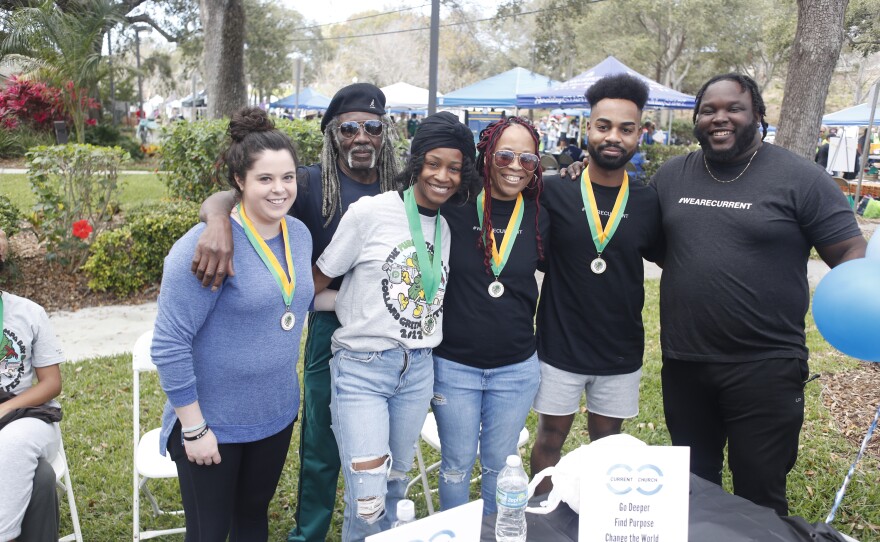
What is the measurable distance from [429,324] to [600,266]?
84 cm

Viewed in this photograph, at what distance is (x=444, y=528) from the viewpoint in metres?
1.78

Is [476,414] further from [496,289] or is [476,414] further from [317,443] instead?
[317,443]

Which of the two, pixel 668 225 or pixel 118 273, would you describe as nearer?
pixel 668 225

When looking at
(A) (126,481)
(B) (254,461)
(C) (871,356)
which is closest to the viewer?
(C) (871,356)

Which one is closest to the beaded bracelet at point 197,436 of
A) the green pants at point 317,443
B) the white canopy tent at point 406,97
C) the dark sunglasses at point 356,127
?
Answer: the green pants at point 317,443

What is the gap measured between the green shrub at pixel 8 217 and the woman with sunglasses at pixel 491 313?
6.23 m

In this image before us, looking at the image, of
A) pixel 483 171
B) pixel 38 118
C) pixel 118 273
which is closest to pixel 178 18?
pixel 38 118

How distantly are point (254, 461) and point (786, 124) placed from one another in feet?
25.8

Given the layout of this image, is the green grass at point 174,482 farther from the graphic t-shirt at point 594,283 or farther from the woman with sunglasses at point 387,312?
the graphic t-shirt at point 594,283

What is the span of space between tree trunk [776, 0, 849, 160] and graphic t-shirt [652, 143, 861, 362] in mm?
5555

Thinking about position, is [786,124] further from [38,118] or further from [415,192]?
[38,118]

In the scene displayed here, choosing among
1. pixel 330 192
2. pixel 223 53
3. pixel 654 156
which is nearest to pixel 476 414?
pixel 330 192

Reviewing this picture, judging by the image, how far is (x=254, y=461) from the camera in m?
2.63

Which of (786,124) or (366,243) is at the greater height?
(786,124)
